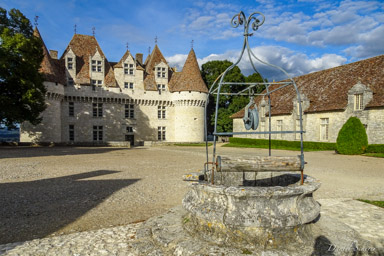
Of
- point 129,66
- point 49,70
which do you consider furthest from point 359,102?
point 49,70

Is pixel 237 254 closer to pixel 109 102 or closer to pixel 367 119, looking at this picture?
pixel 367 119

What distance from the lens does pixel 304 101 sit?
920 inches

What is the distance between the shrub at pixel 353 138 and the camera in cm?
1727

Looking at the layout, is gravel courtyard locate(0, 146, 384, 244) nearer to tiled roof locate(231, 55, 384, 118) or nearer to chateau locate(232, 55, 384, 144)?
chateau locate(232, 55, 384, 144)

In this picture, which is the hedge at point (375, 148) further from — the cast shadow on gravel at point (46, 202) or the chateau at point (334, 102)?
the cast shadow on gravel at point (46, 202)

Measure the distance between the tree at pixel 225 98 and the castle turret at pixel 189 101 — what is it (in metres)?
5.30

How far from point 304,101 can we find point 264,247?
74.1 ft

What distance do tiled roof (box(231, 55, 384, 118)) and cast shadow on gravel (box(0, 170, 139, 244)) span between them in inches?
762

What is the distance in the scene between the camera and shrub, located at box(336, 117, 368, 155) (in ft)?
56.6

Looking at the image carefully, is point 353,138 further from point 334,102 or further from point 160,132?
point 160,132

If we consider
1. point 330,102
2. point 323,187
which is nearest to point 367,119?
point 330,102

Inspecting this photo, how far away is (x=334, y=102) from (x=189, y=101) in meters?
15.8

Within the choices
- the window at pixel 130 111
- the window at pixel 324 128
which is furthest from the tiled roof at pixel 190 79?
the window at pixel 324 128

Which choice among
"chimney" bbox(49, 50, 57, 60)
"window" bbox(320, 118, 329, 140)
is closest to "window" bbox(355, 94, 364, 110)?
"window" bbox(320, 118, 329, 140)
